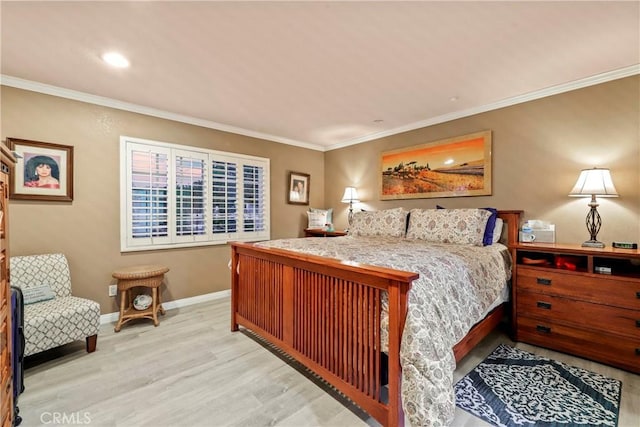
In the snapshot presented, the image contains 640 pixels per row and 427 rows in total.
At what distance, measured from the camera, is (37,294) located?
2412 millimetres

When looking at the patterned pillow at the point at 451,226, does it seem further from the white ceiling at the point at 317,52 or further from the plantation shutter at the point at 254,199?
the plantation shutter at the point at 254,199

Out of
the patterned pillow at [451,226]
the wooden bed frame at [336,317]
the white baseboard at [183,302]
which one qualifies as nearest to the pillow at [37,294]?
the white baseboard at [183,302]

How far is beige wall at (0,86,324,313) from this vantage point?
2.62m

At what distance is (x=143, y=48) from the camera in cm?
208

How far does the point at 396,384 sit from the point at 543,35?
2.46 metres

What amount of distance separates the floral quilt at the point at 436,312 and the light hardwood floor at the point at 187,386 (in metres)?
0.44

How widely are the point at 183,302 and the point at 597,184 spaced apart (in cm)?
449

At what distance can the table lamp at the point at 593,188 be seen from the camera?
2.35 metres

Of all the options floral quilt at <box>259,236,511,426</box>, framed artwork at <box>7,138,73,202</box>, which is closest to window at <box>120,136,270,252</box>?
framed artwork at <box>7,138,73,202</box>

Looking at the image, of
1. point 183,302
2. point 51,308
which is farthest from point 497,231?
point 51,308

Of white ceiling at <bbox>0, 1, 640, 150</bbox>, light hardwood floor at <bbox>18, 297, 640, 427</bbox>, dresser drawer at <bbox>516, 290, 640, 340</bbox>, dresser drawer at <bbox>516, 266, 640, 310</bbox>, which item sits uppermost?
white ceiling at <bbox>0, 1, 640, 150</bbox>

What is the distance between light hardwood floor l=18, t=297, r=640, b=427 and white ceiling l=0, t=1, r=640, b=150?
2.42 metres

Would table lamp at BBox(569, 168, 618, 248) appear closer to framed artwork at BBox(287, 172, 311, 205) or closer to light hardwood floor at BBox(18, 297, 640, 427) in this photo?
light hardwood floor at BBox(18, 297, 640, 427)

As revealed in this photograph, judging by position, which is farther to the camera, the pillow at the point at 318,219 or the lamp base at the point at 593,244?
the pillow at the point at 318,219
